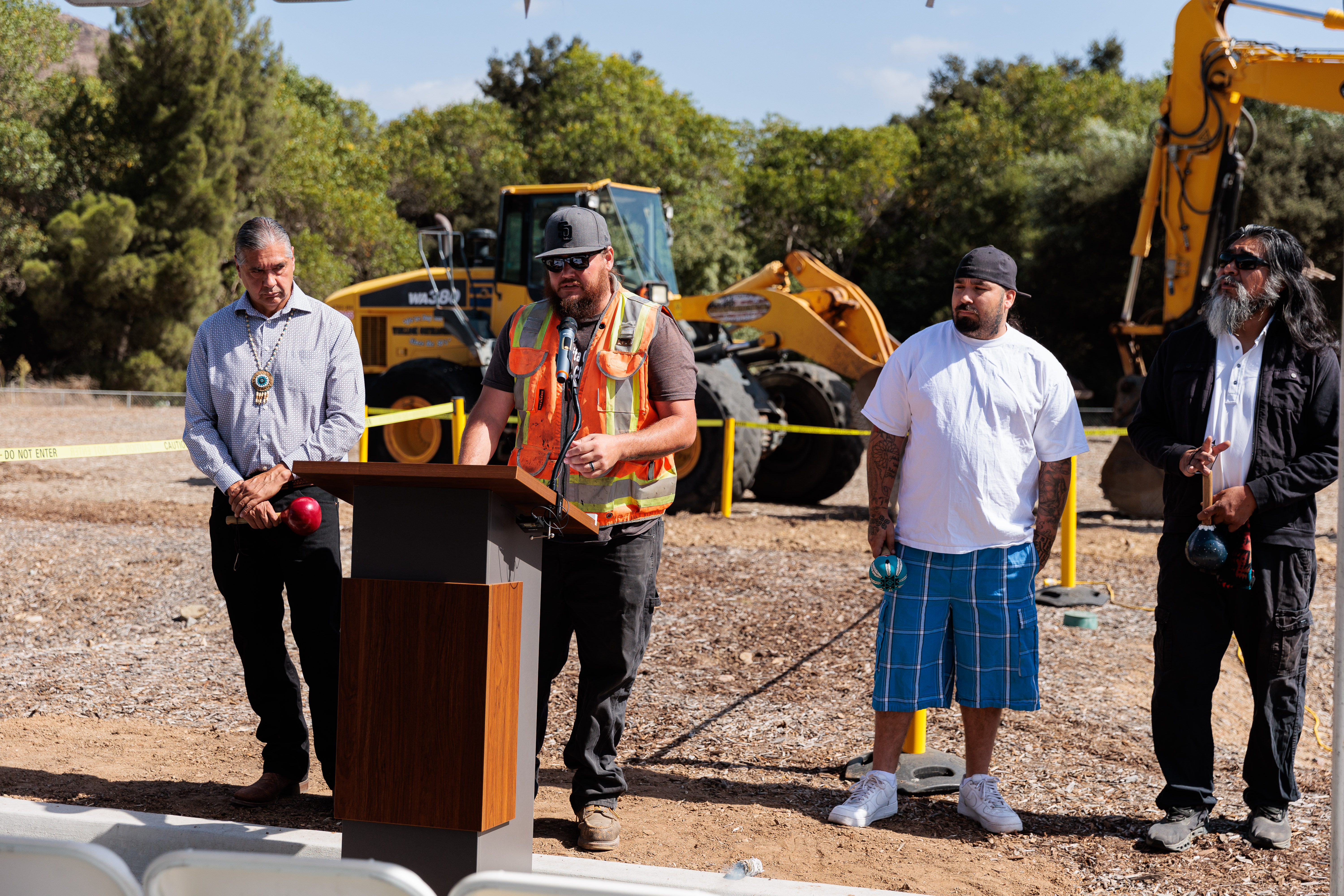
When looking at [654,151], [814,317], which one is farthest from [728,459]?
[654,151]

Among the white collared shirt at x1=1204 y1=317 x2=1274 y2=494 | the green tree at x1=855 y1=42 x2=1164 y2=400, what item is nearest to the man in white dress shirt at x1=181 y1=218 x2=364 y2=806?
the white collared shirt at x1=1204 y1=317 x2=1274 y2=494

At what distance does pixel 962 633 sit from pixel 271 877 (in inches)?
103

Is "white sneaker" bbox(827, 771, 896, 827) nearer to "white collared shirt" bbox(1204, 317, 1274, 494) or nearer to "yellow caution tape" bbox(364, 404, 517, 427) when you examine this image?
"white collared shirt" bbox(1204, 317, 1274, 494)

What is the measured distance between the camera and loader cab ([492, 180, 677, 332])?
11570mm

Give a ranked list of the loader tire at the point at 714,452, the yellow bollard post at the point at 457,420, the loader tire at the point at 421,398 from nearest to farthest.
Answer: the yellow bollard post at the point at 457,420, the loader tire at the point at 714,452, the loader tire at the point at 421,398

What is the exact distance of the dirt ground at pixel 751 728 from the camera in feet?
12.4

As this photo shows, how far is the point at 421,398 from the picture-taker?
480 inches

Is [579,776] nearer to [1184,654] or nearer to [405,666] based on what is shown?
[405,666]

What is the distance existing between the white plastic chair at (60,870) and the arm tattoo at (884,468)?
105 inches

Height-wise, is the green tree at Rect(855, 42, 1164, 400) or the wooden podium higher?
the green tree at Rect(855, 42, 1164, 400)

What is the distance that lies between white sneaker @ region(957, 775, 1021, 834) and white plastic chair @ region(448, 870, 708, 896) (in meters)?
2.35

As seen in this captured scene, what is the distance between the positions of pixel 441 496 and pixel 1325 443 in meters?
2.81

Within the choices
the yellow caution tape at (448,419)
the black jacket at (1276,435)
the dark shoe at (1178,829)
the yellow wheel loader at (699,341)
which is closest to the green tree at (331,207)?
the yellow wheel loader at (699,341)

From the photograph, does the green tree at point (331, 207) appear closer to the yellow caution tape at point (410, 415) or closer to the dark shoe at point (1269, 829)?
the yellow caution tape at point (410, 415)
